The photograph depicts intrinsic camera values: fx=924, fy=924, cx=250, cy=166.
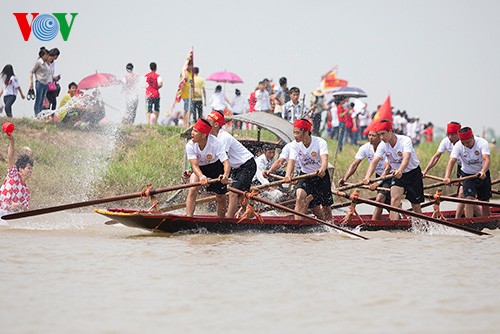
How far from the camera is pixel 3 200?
40.5ft

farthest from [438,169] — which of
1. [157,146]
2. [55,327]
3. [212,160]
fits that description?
[55,327]

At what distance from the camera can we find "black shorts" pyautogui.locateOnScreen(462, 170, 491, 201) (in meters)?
13.3

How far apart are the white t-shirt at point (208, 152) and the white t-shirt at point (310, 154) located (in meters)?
1.25

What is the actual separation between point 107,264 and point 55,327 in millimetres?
2545

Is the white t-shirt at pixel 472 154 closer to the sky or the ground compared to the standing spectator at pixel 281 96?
closer to the ground

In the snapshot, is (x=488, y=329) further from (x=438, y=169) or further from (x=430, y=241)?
(x=438, y=169)

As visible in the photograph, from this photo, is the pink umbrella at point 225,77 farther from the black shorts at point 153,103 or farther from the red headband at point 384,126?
the red headband at point 384,126

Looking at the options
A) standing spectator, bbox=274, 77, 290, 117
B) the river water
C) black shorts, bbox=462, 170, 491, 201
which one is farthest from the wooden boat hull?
standing spectator, bbox=274, 77, 290, 117

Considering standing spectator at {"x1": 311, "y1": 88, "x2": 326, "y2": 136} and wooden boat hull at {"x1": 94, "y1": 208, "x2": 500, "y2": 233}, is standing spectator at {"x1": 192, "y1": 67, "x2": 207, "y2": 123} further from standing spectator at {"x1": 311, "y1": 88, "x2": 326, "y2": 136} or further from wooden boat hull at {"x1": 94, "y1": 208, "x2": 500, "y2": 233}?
wooden boat hull at {"x1": 94, "y1": 208, "x2": 500, "y2": 233}

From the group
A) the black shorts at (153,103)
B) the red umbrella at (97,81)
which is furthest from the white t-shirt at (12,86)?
the black shorts at (153,103)

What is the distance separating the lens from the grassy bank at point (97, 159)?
17516mm

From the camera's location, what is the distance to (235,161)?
40.1 ft

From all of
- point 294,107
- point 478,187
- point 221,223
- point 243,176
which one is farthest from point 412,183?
point 294,107

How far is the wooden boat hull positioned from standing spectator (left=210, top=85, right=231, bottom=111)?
28.9 ft
